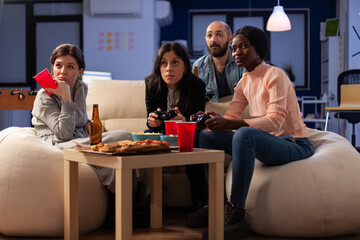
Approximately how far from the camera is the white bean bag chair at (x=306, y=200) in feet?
5.87

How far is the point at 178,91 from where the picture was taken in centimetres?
236

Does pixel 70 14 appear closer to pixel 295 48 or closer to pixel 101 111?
pixel 295 48

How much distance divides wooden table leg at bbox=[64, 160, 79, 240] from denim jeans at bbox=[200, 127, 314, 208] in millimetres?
658

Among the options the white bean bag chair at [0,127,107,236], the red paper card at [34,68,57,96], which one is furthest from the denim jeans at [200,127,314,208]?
the red paper card at [34,68,57,96]

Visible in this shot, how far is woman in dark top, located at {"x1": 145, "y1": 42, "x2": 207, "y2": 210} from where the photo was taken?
2.18 metres

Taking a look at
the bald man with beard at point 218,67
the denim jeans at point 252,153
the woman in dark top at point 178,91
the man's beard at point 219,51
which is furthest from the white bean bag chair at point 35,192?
the man's beard at point 219,51

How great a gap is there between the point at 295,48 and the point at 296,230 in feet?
23.1

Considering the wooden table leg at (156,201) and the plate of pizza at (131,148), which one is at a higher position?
the plate of pizza at (131,148)

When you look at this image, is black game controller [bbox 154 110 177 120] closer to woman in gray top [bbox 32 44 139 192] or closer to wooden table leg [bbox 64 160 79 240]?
woman in gray top [bbox 32 44 139 192]

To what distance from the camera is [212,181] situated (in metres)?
1.66

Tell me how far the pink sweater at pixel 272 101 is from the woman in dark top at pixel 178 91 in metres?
0.31

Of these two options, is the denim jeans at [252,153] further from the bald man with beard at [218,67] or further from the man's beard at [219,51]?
the man's beard at [219,51]

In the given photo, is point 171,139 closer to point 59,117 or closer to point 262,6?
point 59,117

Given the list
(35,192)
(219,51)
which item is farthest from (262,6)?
(35,192)
